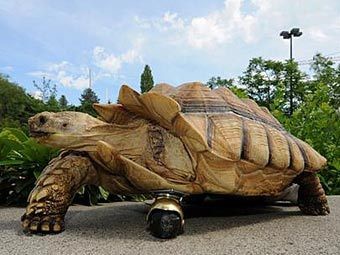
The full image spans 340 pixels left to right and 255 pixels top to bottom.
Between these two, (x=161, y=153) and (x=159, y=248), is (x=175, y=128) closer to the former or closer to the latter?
(x=161, y=153)

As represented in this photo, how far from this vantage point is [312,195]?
2891 mm

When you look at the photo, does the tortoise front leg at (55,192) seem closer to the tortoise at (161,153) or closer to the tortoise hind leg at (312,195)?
the tortoise at (161,153)

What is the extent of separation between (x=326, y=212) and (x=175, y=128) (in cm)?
147

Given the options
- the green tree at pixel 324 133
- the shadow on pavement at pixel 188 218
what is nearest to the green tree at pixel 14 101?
the green tree at pixel 324 133

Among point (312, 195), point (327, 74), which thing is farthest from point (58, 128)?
point (327, 74)

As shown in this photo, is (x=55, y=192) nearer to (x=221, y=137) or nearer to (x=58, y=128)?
(x=58, y=128)

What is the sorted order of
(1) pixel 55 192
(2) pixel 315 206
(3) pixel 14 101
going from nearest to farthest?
(1) pixel 55 192 → (2) pixel 315 206 → (3) pixel 14 101

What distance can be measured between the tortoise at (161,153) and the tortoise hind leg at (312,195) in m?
0.52

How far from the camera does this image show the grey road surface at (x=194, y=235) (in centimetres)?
175

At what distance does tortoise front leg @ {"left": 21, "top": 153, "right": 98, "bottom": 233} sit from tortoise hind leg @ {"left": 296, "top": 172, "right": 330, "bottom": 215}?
58.6 inches

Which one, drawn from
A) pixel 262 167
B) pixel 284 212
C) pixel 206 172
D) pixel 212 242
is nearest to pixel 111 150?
pixel 206 172

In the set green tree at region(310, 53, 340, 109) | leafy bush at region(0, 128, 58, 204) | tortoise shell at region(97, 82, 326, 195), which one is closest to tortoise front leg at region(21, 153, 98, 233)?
tortoise shell at region(97, 82, 326, 195)

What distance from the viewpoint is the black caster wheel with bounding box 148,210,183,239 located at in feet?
6.43

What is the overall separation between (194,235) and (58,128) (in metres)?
0.89
